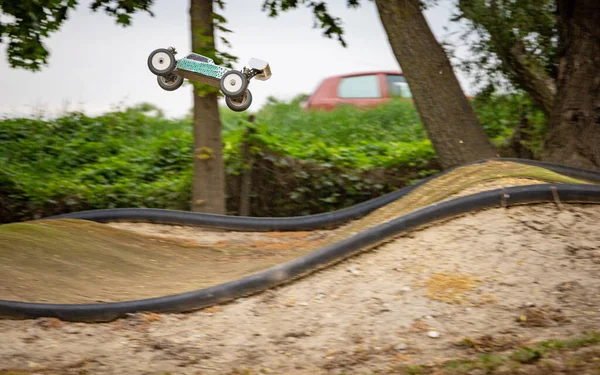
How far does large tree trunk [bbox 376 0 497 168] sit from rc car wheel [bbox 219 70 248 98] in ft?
12.2

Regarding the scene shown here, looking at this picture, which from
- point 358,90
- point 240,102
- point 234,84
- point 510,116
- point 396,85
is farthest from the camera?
point 396,85

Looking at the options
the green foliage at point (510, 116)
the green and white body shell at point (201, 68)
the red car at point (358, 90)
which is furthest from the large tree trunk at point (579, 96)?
the red car at point (358, 90)

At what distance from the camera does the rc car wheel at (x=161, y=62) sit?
187 inches

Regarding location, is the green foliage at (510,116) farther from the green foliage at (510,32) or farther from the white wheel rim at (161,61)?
the white wheel rim at (161,61)

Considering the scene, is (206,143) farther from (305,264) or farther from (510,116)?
(510,116)

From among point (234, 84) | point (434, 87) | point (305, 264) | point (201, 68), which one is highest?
point (434, 87)

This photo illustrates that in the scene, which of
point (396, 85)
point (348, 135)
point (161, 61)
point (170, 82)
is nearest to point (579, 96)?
point (348, 135)

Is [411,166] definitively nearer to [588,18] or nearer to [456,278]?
[588,18]

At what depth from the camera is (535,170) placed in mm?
6613

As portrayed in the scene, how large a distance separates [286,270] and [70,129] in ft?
24.6

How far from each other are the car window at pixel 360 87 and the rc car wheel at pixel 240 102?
7964 millimetres

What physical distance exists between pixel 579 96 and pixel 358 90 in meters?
5.33

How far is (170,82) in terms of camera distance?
197 inches

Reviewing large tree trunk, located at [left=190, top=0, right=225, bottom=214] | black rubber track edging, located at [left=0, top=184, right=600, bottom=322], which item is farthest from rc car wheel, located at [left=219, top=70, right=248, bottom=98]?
large tree trunk, located at [left=190, top=0, right=225, bottom=214]
